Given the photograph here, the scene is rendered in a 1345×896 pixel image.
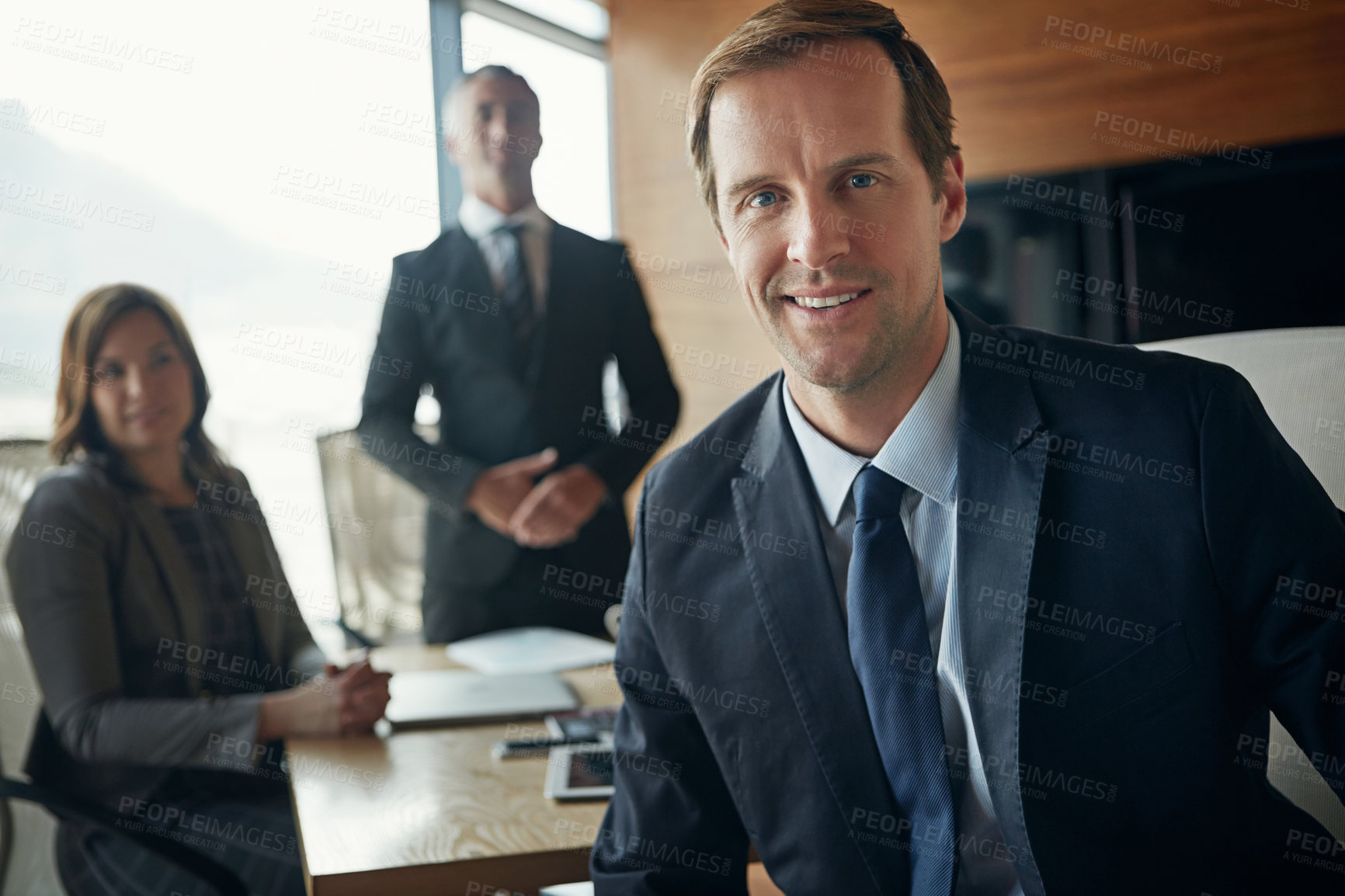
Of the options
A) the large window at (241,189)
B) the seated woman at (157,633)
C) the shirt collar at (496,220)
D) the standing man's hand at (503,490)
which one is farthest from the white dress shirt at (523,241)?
the seated woman at (157,633)

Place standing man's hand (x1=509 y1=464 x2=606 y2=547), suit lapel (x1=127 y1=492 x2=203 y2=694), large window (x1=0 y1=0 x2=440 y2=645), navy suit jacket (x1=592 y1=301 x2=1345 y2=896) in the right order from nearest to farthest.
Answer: navy suit jacket (x1=592 y1=301 x2=1345 y2=896) < suit lapel (x1=127 y1=492 x2=203 y2=694) < standing man's hand (x1=509 y1=464 x2=606 y2=547) < large window (x1=0 y1=0 x2=440 y2=645)

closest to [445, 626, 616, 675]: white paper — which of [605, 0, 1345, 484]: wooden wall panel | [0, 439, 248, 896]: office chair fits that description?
[0, 439, 248, 896]: office chair

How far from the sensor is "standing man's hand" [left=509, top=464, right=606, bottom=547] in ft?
7.42

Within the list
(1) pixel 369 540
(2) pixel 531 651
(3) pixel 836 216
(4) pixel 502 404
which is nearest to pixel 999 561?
(3) pixel 836 216

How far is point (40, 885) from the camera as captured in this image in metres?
1.68

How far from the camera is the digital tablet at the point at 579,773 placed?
4.32ft

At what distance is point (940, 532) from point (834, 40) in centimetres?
60

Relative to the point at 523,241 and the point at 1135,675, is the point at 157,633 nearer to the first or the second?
the point at 523,241

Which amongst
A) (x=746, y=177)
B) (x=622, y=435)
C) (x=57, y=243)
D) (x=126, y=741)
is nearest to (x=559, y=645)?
(x=622, y=435)

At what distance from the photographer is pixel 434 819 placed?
1250 mm

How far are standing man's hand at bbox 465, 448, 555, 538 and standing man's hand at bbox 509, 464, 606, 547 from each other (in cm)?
2

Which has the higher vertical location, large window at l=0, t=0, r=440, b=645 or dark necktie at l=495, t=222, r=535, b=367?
large window at l=0, t=0, r=440, b=645

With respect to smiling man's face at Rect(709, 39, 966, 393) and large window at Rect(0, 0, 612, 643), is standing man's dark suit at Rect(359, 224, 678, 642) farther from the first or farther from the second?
smiling man's face at Rect(709, 39, 966, 393)

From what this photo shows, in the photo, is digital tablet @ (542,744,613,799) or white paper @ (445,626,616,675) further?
white paper @ (445,626,616,675)
